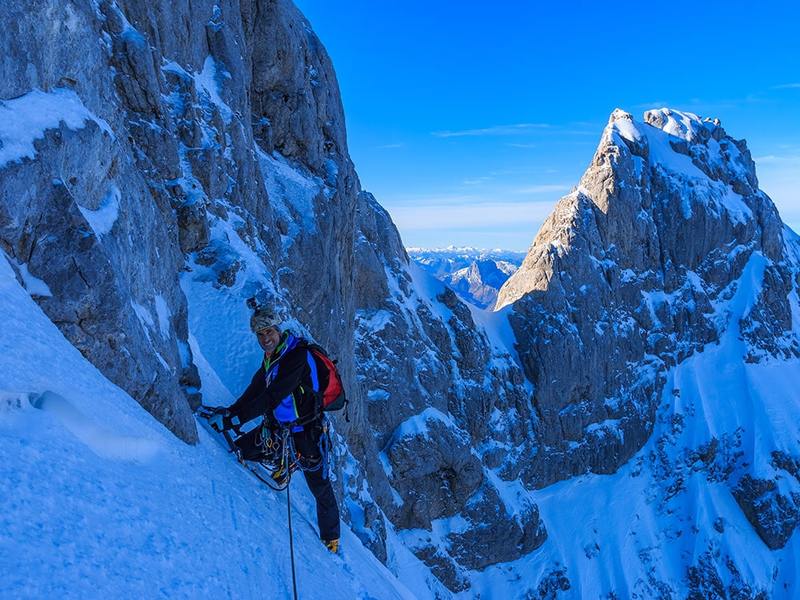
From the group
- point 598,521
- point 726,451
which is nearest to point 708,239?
point 726,451

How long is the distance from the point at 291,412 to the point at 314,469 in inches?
36.9

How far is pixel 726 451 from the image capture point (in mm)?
71688

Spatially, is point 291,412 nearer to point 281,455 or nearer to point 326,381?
point 326,381

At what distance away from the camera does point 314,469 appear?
8086 mm

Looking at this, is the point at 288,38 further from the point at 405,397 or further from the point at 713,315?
the point at 713,315

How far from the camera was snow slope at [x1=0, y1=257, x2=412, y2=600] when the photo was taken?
3.71m

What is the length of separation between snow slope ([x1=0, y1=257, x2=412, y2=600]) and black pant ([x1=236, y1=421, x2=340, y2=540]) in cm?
38

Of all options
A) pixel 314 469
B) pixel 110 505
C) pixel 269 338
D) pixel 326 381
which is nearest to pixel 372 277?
pixel 269 338

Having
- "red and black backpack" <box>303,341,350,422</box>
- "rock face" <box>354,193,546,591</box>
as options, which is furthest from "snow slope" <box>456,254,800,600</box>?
"red and black backpack" <box>303,341,350,422</box>

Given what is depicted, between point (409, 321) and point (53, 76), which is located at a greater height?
point (53, 76)

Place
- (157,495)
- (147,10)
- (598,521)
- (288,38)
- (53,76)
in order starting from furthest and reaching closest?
(598,521) → (288,38) → (147,10) → (53,76) → (157,495)

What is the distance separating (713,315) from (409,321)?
185ft

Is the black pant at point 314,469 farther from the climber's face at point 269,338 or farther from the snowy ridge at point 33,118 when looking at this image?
the snowy ridge at point 33,118

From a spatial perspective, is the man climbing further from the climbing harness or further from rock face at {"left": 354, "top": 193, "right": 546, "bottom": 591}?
rock face at {"left": 354, "top": 193, "right": 546, "bottom": 591}
